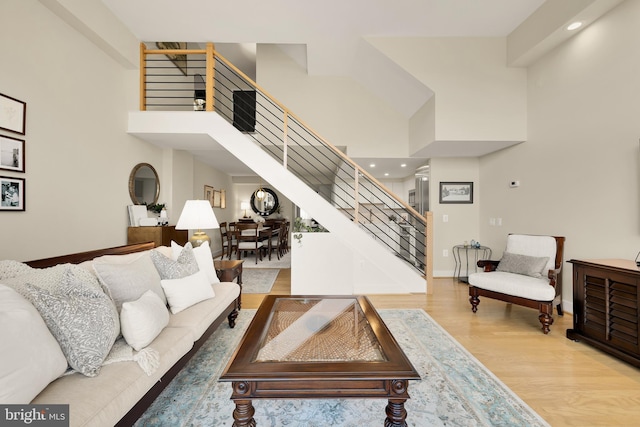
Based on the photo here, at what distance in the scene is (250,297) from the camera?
12.5ft

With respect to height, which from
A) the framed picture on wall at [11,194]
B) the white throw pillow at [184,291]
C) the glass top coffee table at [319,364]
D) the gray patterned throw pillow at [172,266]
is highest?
the framed picture on wall at [11,194]

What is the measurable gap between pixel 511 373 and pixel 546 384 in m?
0.20

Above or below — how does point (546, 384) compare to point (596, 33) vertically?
below

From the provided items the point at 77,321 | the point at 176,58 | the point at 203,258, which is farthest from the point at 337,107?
the point at 77,321

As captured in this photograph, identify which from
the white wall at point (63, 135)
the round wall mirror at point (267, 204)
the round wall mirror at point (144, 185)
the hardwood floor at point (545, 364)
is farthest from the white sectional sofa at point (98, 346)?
the round wall mirror at point (267, 204)

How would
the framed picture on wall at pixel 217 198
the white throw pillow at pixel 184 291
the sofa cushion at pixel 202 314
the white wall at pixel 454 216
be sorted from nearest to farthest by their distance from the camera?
the sofa cushion at pixel 202 314
the white throw pillow at pixel 184 291
the white wall at pixel 454 216
the framed picture on wall at pixel 217 198

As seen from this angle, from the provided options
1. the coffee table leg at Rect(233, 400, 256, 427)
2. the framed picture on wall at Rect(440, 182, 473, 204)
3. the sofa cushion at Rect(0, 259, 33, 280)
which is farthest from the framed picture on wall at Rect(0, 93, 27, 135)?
the framed picture on wall at Rect(440, 182, 473, 204)

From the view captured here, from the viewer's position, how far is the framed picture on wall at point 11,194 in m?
2.25

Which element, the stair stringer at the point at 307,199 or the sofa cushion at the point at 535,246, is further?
the stair stringer at the point at 307,199

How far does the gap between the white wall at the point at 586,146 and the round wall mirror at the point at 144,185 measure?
560cm

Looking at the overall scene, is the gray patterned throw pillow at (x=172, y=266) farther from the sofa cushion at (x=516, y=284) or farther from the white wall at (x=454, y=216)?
the white wall at (x=454, y=216)

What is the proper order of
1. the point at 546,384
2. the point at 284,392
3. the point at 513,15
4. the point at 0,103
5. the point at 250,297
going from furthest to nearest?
the point at 250,297 → the point at 513,15 → the point at 0,103 → the point at 546,384 → the point at 284,392

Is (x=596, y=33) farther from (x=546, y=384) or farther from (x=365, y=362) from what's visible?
(x=365, y=362)

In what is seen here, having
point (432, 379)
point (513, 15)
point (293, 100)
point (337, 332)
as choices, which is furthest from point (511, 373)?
point (293, 100)
